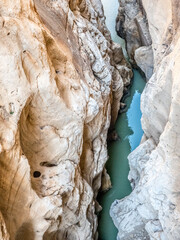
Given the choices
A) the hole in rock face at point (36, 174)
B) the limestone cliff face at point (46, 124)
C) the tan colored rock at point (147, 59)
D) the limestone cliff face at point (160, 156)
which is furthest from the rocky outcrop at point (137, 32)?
the hole in rock face at point (36, 174)

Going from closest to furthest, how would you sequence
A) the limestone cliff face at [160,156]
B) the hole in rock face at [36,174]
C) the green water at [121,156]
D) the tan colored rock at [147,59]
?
1. the limestone cliff face at [160,156]
2. the hole in rock face at [36,174]
3. the green water at [121,156]
4. the tan colored rock at [147,59]

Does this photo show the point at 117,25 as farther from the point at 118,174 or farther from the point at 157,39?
the point at 118,174

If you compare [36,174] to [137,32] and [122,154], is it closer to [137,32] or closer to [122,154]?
[122,154]

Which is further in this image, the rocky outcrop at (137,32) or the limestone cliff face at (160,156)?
the rocky outcrop at (137,32)

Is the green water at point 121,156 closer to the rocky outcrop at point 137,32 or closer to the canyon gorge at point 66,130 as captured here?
the canyon gorge at point 66,130

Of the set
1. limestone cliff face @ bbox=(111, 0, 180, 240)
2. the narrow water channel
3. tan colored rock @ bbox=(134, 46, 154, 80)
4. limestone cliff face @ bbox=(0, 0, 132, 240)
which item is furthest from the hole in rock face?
tan colored rock @ bbox=(134, 46, 154, 80)

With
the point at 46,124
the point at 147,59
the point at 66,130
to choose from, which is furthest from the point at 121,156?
the point at 46,124

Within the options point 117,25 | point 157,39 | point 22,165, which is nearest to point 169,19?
point 157,39
